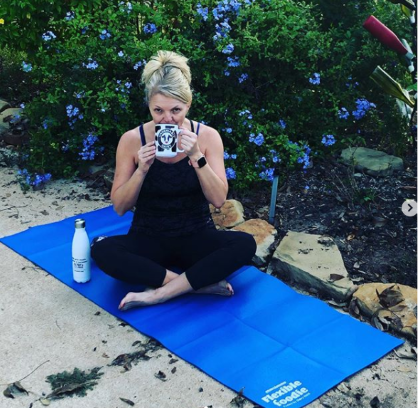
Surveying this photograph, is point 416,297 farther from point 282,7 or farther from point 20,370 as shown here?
point 282,7

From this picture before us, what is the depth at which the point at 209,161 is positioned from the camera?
148 inches

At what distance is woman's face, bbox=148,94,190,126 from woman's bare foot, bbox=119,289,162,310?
0.95m

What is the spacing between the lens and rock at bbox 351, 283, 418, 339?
350 centimetres

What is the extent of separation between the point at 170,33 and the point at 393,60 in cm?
192

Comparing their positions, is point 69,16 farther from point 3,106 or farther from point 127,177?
point 127,177

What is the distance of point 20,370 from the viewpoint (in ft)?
10.3

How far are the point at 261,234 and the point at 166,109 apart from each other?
1.29 m

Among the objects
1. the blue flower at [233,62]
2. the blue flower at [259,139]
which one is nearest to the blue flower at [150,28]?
the blue flower at [233,62]

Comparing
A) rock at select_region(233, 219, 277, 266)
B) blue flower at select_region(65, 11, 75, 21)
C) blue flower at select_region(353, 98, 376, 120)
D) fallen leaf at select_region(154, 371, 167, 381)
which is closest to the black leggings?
rock at select_region(233, 219, 277, 266)

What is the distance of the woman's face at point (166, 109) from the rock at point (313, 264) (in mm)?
1159

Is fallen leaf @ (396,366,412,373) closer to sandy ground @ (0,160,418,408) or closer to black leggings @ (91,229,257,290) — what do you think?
sandy ground @ (0,160,418,408)

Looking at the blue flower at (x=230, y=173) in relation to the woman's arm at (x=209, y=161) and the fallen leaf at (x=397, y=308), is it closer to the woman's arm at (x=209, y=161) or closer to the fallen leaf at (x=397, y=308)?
the woman's arm at (x=209, y=161)

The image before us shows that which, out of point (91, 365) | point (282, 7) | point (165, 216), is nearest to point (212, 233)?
point (165, 216)

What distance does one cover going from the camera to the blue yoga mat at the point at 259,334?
308 centimetres
